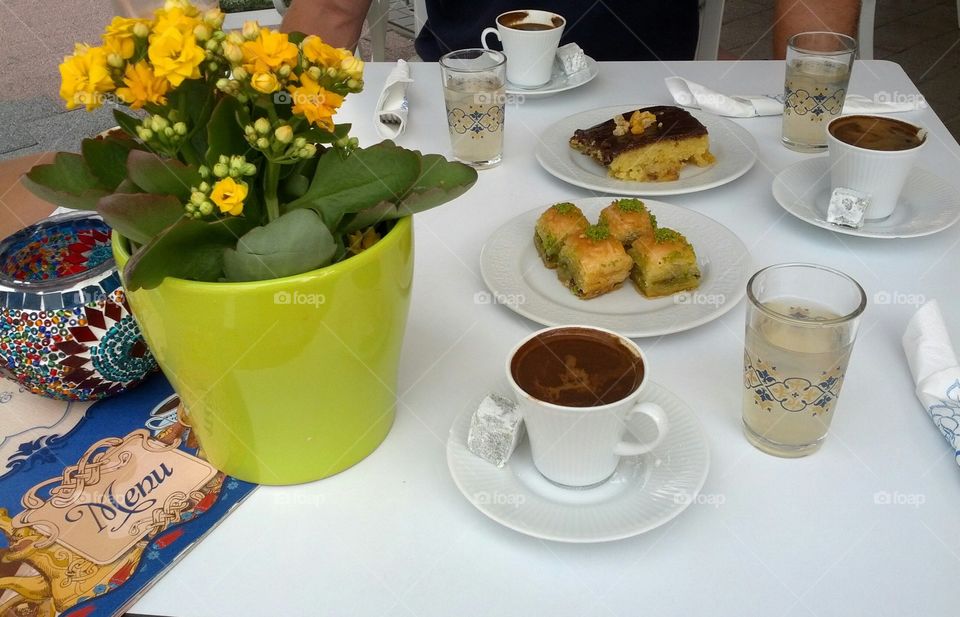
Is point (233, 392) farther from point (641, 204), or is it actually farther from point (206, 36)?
point (641, 204)

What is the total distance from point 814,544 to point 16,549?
0.52 m

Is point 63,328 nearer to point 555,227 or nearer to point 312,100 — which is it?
point 312,100

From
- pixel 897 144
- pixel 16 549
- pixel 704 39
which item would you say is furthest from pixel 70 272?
pixel 704 39

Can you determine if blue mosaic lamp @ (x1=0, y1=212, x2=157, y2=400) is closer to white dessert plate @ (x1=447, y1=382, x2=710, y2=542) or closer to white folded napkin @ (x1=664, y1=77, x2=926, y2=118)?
white dessert plate @ (x1=447, y1=382, x2=710, y2=542)

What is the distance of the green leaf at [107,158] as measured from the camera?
0.54 metres

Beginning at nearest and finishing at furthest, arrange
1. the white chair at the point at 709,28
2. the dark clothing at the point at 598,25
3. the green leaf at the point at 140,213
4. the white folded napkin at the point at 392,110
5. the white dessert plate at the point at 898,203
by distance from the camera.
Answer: the green leaf at the point at 140,213, the white dessert plate at the point at 898,203, the white folded napkin at the point at 392,110, the dark clothing at the point at 598,25, the white chair at the point at 709,28

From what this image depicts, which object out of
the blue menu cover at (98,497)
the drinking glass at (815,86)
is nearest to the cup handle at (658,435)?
the blue menu cover at (98,497)

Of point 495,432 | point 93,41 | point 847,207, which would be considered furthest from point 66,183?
point 93,41

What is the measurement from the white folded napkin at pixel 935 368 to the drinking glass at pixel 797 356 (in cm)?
9

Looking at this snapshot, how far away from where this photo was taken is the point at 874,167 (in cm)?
87

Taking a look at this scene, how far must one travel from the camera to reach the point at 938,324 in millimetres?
687

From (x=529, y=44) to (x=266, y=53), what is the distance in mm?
756

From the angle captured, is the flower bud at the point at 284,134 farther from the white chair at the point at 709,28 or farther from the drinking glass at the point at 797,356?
the white chair at the point at 709,28

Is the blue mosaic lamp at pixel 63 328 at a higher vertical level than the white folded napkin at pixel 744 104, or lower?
higher
